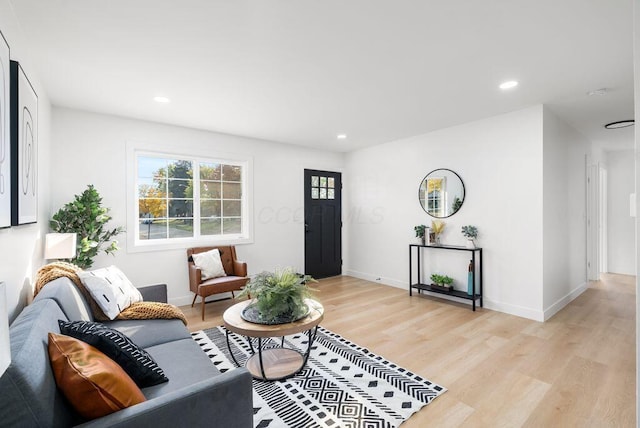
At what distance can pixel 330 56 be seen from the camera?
2324 millimetres

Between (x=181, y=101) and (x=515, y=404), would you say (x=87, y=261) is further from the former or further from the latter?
(x=515, y=404)

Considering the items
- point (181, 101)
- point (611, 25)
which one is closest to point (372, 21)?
point (611, 25)

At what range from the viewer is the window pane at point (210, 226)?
443 cm

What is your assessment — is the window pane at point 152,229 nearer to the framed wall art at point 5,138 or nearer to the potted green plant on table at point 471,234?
the framed wall art at point 5,138

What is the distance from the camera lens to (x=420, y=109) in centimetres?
354

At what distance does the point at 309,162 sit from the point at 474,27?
3721 millimetres

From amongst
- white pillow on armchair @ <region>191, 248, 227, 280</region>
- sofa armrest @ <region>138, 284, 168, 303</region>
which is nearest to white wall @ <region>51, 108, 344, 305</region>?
white pillow on armchair @ <region>191, 248, 227, 280</region>

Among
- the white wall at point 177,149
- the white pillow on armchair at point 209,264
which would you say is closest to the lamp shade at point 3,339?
the white pillow on armchair at point 209,264

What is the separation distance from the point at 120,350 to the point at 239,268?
272cm

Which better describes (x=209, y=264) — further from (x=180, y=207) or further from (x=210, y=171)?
(x=210, y=171)

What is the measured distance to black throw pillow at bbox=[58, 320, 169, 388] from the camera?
1411 mm

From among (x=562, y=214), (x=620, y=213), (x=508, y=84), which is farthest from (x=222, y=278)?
(x=620, y=213)

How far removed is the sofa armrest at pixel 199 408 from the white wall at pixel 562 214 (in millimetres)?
3604

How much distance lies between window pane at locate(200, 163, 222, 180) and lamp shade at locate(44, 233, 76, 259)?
2.03 metres
